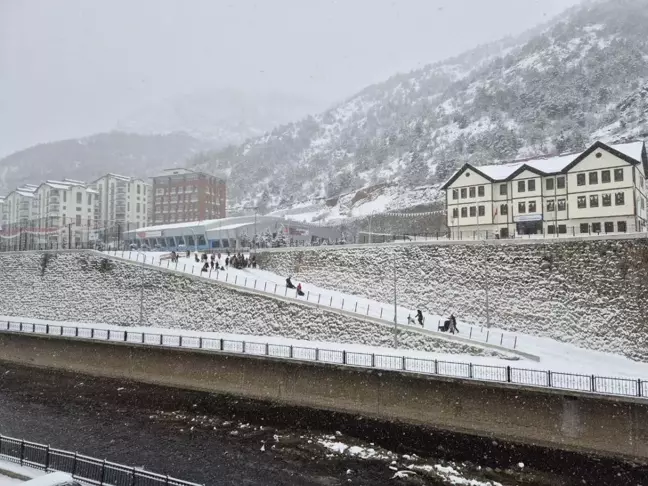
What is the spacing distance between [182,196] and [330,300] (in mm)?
Answer: 78593

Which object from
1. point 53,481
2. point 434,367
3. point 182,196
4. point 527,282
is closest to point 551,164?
point 527,282

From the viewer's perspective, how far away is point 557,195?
40.4m

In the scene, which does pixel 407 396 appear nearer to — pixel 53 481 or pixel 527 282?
Result: pixel 527 282

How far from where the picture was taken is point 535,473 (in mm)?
17500

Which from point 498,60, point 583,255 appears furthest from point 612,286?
point 498,60

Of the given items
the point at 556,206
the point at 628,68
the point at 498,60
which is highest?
the point at 498,60

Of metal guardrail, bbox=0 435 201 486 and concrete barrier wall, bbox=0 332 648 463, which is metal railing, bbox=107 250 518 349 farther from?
metal guardrail, bbox=0 435 201 486

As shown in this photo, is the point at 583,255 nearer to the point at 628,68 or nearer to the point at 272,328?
the point at 272,328

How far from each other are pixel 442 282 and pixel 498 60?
123339 millimetres

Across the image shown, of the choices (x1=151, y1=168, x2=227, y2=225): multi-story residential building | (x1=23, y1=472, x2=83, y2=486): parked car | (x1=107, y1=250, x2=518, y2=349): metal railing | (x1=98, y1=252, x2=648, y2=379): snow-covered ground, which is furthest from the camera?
(x1=151, y1=168, x2=227, y2=225): multi-story residential building

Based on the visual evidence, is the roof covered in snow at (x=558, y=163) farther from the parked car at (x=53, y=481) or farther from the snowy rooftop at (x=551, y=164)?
the parked car at (x=53, y=481)

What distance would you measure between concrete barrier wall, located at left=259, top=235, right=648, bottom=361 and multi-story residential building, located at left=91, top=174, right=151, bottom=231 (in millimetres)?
84302

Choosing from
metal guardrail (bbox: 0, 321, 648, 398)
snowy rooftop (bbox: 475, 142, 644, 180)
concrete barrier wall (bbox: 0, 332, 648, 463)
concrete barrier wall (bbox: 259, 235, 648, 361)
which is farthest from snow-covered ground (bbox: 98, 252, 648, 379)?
snowy rooftop (bbox: 475, 142, 644, 180)

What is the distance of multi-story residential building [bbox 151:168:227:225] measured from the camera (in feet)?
344
